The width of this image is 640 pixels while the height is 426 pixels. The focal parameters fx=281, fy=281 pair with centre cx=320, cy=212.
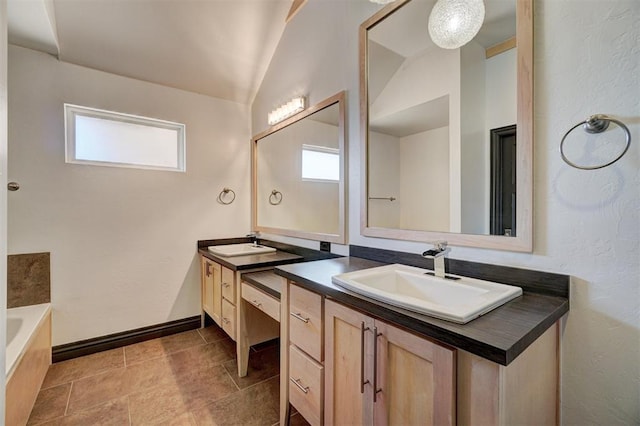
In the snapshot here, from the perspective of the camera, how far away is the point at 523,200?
1.10 metres

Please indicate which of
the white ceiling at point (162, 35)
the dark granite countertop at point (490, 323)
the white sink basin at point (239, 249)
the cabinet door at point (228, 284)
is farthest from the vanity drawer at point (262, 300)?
the white ceiling at point (162, 35)

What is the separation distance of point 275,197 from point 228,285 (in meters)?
0.95

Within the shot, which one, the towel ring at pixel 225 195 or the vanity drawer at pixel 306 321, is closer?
the vanity drawer at pixel 306 321

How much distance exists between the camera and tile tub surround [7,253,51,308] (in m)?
2.05

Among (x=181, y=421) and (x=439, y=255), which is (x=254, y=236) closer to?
(x=181, y=421)

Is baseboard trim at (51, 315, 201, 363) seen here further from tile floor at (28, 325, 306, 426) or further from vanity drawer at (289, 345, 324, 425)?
vanity drawer at (289, 345, 324, 425)

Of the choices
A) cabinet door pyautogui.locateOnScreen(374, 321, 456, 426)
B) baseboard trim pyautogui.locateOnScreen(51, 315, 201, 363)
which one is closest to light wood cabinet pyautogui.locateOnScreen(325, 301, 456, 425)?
cabinet door pyautogui.locateOnScreen(374, 321, 456, 426)

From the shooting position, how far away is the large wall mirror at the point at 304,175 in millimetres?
1983

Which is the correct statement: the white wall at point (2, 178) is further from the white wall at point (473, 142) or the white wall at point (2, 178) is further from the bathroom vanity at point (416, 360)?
the white wall at point (473, 142)

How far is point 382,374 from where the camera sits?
3.25 feet

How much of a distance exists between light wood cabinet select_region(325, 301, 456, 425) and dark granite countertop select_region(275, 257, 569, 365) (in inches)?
2.0

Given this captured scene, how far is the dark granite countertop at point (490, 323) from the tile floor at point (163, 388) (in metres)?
1.09

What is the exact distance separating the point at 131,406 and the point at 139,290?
1055 millimetres

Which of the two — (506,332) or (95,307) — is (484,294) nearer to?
(506,332)
